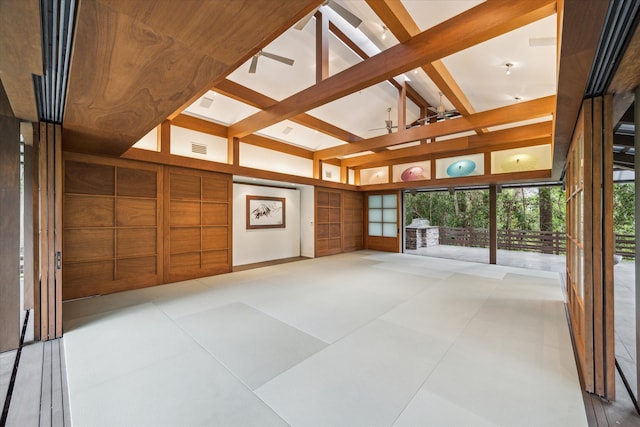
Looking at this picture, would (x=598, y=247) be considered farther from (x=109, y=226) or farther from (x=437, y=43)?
(x=109, y=226)

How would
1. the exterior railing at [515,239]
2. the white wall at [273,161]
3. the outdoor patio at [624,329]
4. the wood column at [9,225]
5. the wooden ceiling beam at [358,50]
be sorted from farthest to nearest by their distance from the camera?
1. the exterior railing at [515,239]
2. the white wall at [273,161]
3. the wooden ceiling beam at [358,50]
4. the wood column at [9,225]
5. the outdoor patio at [624,329]

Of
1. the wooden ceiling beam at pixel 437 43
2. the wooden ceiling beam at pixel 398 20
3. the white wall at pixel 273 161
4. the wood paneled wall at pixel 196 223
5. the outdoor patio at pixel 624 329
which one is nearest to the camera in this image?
the outdoor patio at pixel 624 329

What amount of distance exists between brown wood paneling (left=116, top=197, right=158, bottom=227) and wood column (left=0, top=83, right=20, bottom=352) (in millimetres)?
1762

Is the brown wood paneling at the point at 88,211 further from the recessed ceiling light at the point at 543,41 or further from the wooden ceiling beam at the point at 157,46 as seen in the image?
the recessed ceiling light at the point at 543,41

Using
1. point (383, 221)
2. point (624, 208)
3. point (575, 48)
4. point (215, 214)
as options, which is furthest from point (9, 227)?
point (624, 208)

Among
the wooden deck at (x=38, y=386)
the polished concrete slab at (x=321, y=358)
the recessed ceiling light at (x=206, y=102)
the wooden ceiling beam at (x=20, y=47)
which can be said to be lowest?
the wooden deck at (x=38, y=386)

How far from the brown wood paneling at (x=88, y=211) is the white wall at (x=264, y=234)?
267 centimetres

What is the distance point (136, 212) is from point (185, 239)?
3.13ft

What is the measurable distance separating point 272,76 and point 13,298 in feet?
15.0

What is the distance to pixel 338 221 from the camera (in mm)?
8461

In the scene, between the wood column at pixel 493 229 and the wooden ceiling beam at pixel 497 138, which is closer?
the wooden ceiling beam at pixel 497 138

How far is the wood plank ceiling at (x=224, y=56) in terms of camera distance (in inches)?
44.6

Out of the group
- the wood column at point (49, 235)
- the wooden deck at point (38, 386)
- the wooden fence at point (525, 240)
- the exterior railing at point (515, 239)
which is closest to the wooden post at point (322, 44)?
the wood column at point (49, 235)

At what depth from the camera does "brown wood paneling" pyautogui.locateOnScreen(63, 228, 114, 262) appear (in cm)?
380
